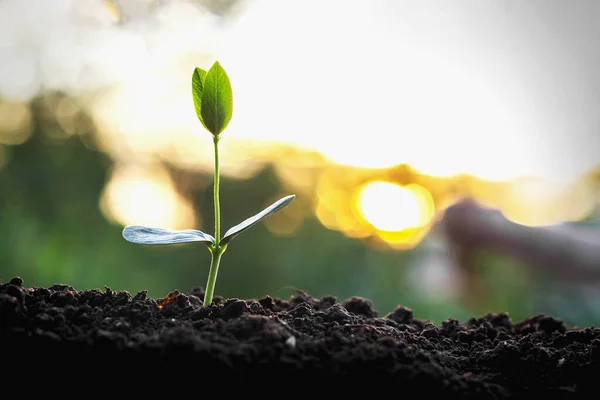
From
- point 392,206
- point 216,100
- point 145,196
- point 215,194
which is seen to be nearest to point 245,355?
point 215,194

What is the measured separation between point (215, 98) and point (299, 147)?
2.63 meters

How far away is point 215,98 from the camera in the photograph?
0.91 m

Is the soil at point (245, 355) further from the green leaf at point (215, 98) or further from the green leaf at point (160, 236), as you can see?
the green leaf at point (215, 98)

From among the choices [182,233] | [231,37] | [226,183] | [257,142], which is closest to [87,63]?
[231,37]

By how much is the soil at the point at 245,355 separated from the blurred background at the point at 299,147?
1.08m

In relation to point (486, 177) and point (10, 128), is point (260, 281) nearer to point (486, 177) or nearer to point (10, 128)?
point (486, 177)

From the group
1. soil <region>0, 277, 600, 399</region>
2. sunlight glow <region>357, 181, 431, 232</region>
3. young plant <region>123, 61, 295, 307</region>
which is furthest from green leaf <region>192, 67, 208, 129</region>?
sunlight glow <region>357, 181, 431, 232</region>

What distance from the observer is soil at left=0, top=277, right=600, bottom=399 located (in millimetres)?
622

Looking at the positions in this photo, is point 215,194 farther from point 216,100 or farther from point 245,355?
point 245,355

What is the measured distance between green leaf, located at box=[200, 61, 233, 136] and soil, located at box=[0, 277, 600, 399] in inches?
12.6

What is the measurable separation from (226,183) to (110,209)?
84cm

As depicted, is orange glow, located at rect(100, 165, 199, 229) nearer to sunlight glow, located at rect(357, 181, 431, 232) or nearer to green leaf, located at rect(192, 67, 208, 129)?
sunlight glow, located at rect(357, 181, 431, 232)

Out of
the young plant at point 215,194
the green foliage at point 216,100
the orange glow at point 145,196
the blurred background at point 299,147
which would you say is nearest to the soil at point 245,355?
the young plant at point 215,194

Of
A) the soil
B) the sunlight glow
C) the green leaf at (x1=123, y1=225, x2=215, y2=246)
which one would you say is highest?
the sunlight glow
